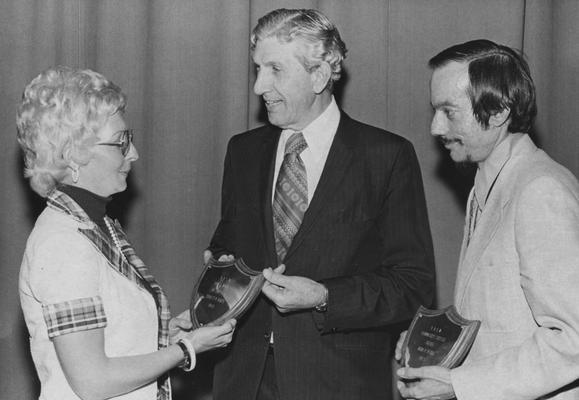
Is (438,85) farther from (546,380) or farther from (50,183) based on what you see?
(50,183)

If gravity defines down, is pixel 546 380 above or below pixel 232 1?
below

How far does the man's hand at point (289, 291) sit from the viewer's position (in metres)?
2.10

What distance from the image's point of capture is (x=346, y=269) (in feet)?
7.61

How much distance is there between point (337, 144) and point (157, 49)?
1236 mm

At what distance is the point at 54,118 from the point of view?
1.82m

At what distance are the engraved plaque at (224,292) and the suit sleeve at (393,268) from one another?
246 millimetres

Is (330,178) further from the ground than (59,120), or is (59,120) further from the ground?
(59,120)

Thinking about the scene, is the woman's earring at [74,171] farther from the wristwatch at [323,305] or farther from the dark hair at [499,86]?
the dark hair at [499,86]

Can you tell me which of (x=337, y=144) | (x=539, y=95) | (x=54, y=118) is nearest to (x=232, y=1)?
(x=337, y=144)

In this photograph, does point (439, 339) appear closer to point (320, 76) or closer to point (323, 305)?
point (323, 305)

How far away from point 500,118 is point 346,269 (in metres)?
0.66

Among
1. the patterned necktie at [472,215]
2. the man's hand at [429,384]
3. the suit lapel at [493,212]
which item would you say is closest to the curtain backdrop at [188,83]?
the patterned necktie at [472,215]

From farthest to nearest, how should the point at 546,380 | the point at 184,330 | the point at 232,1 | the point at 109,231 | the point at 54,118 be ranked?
the point at 232,1, the point at 184,330, the point at 109,231, the point at 54,118, the point at 546,380

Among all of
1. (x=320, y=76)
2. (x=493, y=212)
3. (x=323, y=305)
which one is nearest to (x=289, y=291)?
(x=323, y=305)
